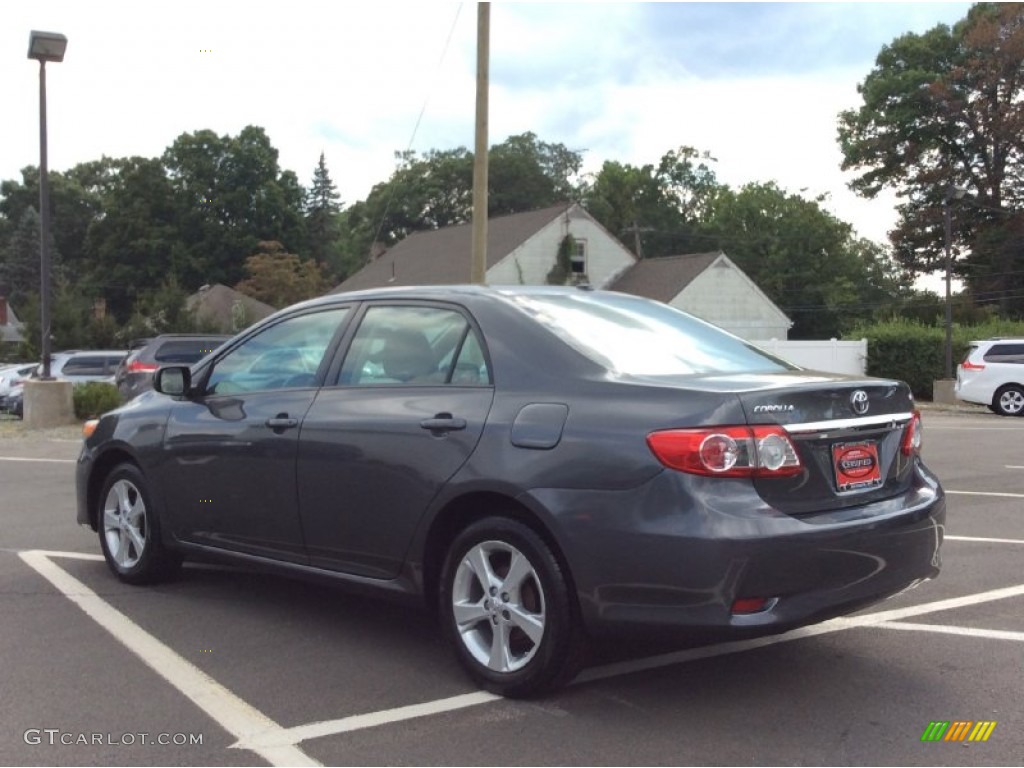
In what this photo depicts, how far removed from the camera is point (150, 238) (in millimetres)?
73812

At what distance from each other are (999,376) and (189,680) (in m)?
21.9

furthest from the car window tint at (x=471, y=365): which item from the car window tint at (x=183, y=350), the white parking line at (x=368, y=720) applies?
the car window tint at (x=183, y=350)

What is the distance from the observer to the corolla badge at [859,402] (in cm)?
428

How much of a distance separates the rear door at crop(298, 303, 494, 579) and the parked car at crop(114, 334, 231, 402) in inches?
501

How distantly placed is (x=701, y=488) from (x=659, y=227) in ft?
251

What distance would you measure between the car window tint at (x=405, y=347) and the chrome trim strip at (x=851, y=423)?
1.51 m

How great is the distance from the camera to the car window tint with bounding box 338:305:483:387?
16.0 feet

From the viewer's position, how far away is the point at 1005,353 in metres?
23.3

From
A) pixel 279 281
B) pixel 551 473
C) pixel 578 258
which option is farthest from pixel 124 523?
pixel 279 281

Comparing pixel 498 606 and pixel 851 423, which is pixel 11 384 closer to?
pixel 498 606

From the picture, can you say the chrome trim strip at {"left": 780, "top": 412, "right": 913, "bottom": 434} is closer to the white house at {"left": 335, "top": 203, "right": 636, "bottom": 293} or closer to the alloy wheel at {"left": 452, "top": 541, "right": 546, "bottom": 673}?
the alloy wheel at {"left": 452, "top": 541, "right": 546, "bottom": 673}

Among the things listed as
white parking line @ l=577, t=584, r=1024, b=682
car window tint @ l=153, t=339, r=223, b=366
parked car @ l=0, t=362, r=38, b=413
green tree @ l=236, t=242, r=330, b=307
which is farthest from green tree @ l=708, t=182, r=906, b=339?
white parking line @ l=577, t=584, r=1024, b=682

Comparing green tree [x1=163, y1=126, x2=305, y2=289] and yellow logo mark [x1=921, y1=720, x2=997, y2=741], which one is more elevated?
green tree [x1=163, y1=126, x2=305, y2=289]

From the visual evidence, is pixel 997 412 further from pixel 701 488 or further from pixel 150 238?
pixel 150 238
